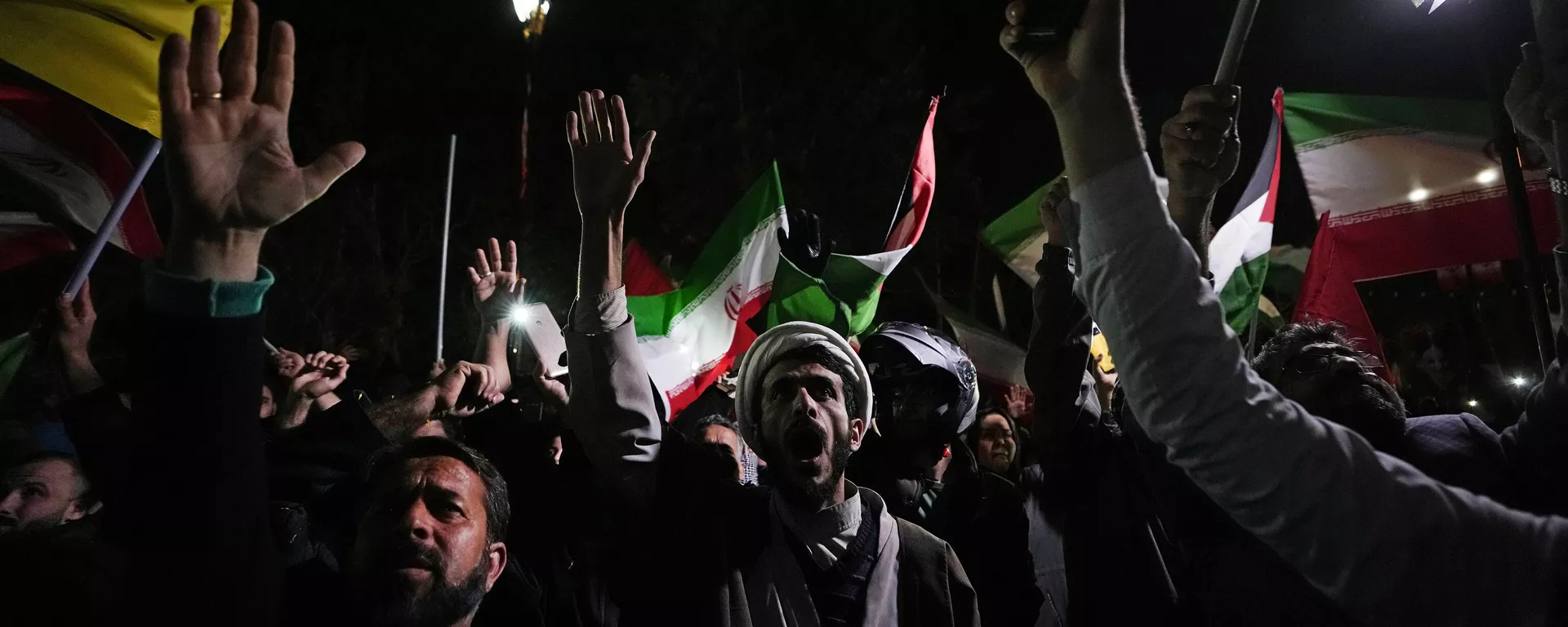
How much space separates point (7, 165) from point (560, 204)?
1226 cm

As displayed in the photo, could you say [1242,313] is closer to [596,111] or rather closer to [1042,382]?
Result: [1042,382]

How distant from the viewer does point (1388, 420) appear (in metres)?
2.55

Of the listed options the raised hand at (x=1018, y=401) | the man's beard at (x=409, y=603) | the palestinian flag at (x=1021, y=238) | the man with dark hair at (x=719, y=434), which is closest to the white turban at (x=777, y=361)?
the man's beard at (x=409, y=603)

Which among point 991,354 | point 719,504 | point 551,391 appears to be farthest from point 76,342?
point 991,354

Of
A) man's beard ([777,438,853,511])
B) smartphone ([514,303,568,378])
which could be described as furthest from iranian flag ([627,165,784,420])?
man's beard ([777,438,853,511])

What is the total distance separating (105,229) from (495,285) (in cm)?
138

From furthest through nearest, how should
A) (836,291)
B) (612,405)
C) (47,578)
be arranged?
(836,291) → (612,405) → (47,578)

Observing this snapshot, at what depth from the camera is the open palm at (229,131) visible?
1.60 meters

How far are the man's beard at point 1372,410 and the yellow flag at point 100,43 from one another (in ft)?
13.3

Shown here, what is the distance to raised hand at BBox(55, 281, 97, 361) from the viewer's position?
299 cm

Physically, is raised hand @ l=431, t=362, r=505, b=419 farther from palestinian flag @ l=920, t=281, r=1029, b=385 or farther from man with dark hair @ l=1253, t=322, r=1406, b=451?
palestinian flag @ l=920, t=281, r=1029, b=385

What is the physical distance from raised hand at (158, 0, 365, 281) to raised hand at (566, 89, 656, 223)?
3.37 ft

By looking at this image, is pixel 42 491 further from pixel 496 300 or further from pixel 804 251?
pixel 804 251

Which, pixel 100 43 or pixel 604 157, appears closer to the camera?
pixel 604 157
